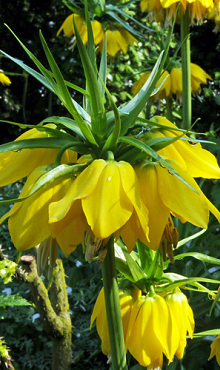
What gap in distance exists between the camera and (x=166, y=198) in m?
0.59

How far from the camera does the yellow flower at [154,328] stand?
2.53ft

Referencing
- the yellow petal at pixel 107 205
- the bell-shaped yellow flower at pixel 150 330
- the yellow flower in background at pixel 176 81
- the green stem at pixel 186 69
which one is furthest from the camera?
the yellow flower in background at pixel 176 81

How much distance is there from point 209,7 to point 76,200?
1536 millimetres

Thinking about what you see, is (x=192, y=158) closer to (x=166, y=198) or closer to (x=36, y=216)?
(x=166, y=198)

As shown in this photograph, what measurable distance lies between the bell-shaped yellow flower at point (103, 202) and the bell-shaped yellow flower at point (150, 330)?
237 millimetres

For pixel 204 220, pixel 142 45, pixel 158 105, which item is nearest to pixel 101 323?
pixel 204 220

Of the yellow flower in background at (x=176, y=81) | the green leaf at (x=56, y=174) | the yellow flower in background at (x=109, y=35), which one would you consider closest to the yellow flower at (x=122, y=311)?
the green leaf at (x=56, y=174)

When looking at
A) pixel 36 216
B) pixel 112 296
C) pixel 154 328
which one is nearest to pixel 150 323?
pixel 154 328

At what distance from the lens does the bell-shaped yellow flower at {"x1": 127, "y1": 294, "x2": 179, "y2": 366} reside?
77 centimetres

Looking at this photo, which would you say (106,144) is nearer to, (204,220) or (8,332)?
(204,220)

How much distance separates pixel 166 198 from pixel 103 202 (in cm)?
8

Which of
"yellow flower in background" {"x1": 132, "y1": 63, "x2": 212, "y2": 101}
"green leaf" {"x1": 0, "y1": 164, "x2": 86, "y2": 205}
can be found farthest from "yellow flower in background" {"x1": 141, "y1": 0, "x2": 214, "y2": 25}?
"green leaf" {"x1": 0, "y1": 164, "x2": 86, "y2": 205}

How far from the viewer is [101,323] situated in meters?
0.82

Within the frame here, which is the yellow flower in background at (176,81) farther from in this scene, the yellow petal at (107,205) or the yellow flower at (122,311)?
the yellow petal at (107,205)
